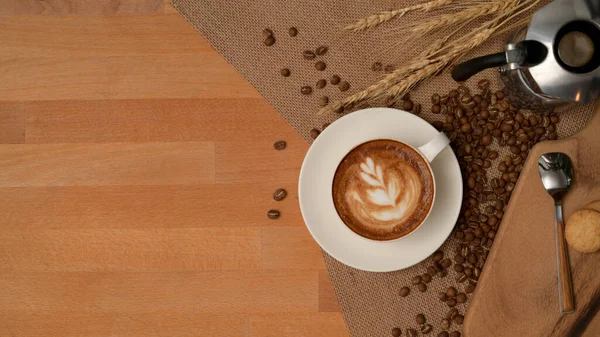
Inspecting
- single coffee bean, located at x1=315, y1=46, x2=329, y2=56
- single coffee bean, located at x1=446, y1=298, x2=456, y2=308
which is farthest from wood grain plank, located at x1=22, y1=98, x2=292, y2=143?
single coffee bean, located at x1=446, y1=298, x2=456, y2=308

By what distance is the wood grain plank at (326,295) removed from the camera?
1614 millimetres

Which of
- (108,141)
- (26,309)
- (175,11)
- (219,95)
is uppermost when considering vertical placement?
(175,11)

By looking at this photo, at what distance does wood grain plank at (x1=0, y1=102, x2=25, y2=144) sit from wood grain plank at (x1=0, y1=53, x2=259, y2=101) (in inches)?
1.0

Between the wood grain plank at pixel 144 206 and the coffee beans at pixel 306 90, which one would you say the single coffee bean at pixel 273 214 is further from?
the coffee beans at pixel 306 90

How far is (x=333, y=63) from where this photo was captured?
1608mm

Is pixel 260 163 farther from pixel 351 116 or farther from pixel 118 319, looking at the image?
pixel 118 319

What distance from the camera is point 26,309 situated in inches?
65.3

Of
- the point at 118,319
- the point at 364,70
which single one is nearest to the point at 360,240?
the point at 364,70

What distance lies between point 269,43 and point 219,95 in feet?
0.71

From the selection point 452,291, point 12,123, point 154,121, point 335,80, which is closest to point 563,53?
point 335,80

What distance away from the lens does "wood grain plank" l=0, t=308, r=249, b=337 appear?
1639mm

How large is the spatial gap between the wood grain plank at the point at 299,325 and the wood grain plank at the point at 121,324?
0.13 feet

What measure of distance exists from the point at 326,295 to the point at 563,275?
66 cm

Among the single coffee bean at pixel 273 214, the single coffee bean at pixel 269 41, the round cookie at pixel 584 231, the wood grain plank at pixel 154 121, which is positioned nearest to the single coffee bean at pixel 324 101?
the wood grain plank at pixel 154 121
